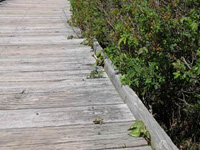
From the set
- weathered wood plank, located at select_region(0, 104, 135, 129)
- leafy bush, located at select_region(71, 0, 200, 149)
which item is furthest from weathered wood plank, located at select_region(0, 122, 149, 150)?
leafy bush, located at select_region(71, 0, 200, 149)

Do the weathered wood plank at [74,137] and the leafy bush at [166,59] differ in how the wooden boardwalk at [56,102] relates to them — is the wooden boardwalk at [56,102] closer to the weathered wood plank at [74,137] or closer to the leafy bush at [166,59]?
the weathered wood plank at [74,137]

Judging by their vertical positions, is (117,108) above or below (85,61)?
above

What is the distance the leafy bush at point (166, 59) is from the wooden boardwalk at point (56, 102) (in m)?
0.43

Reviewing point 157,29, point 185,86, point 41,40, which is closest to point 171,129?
point 185,86

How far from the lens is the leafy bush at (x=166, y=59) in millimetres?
2902

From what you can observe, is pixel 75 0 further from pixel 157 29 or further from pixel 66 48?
pixel 157 29

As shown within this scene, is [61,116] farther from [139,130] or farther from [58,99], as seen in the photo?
[139,130]

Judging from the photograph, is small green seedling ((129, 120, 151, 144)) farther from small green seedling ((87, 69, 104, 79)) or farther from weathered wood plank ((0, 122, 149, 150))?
small green seedling ((87, 69, 104, 79))

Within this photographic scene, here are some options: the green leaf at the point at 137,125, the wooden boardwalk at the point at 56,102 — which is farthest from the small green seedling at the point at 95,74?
the green leaf at the point at 137,125

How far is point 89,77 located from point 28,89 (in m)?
0.89

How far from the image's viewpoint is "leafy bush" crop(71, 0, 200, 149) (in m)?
2.90

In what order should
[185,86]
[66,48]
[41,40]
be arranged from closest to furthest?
[185,86] < [66,48] < [41,40]

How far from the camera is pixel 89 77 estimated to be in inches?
161

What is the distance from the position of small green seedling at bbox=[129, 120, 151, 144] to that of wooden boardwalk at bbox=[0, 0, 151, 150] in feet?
0.17
